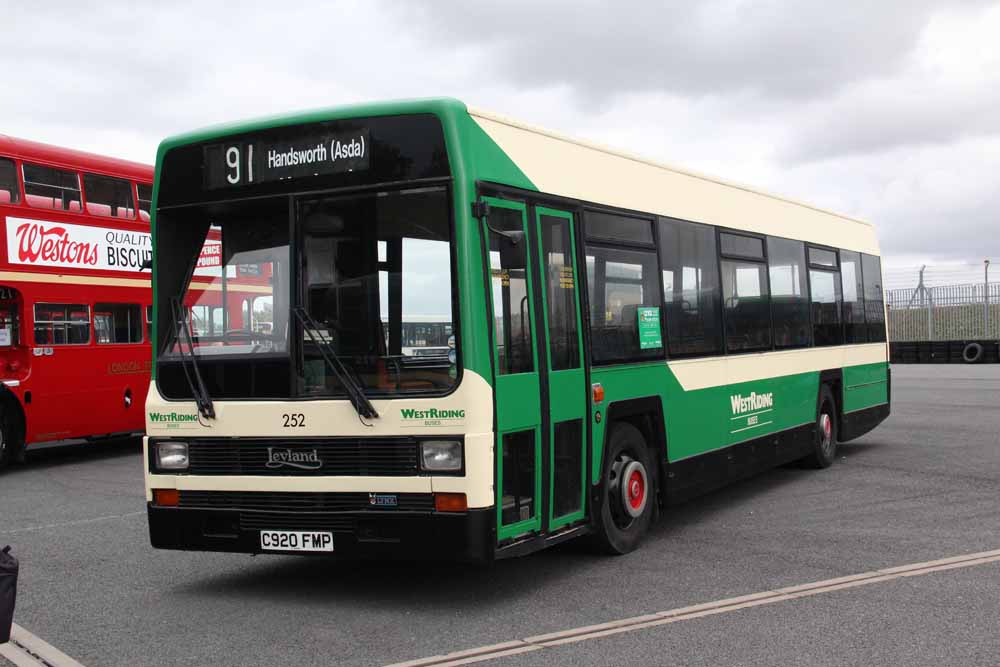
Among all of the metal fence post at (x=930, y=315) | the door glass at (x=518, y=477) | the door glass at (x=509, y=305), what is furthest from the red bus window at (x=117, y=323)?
the metal fence post at (x=930, y=315)

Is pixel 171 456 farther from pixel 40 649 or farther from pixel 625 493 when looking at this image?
pixel 625 493

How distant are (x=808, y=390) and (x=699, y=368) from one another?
3.29 m

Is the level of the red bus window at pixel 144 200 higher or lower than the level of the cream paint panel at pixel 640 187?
higher

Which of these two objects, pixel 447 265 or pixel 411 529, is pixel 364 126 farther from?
pixel 411 529

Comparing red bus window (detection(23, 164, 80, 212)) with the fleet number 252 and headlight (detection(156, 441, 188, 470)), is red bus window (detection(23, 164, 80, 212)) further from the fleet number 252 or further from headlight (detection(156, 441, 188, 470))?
the fleet number 252

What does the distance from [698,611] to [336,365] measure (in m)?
2.56

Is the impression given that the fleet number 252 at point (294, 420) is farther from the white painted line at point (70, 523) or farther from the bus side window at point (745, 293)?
the bus side window at point (745, 293)

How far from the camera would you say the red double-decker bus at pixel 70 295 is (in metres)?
15.1

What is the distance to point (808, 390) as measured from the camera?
12.5m

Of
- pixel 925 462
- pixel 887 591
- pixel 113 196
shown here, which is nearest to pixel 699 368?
pixel 887 591

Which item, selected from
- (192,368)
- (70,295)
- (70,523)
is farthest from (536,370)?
(70,295)

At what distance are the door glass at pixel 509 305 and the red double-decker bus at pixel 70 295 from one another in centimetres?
1009

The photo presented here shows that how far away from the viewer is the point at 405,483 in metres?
6.52

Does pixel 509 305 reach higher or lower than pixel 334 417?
higher
